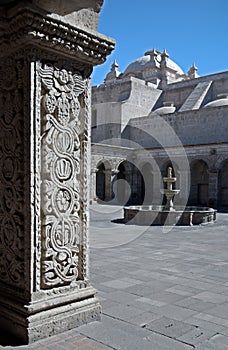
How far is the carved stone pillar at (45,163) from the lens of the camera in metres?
2.47

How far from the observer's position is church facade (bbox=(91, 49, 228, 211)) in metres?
20.9

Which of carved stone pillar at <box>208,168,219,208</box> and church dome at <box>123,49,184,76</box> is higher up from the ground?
church dome at <box>123,49,184,76</box>

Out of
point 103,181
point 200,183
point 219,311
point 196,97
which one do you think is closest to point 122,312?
point 219,311

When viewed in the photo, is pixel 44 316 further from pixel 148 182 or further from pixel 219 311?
pixel 148 182

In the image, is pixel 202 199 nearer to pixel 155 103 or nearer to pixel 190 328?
pixel 155 103

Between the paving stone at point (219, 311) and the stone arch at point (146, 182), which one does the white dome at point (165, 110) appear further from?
the paving stone at point (219, 311)

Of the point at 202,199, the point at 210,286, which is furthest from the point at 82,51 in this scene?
the point at 202,199

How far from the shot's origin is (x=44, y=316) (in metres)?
2.49

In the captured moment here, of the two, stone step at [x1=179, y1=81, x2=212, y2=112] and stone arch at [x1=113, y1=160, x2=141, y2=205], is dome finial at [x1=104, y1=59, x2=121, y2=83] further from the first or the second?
stone arch at [x1=113, y1=160, x2=141, y2=205]

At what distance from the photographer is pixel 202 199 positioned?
891 inches

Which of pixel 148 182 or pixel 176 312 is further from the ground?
pixel 148 182

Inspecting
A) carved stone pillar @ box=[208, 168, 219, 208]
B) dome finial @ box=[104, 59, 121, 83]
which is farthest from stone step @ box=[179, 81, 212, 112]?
dome finial @ box=[104, 59, 121, 83]

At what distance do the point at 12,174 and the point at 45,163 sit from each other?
250 millimetres

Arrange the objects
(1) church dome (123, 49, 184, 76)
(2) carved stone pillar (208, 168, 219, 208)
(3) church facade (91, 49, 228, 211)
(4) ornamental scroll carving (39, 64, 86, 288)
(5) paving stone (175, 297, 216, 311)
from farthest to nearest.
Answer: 1. (1) church dome (123, 49, 184, 76)
2. (3) church facade (91, 49, 228, 211)
3. (2) carved stone pillar (208, 168, 219, 208)
4. (5) paving stone (175, 297, 216, 311)
5. (4) ornamental scroll carving (39, 64, 86, 288)
